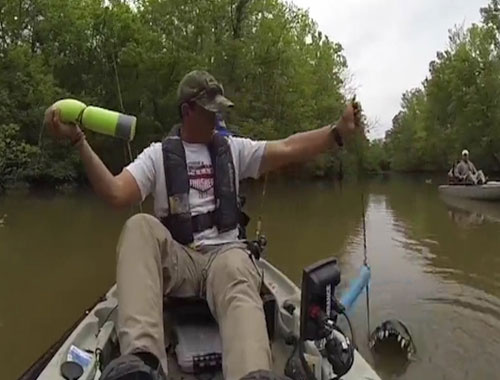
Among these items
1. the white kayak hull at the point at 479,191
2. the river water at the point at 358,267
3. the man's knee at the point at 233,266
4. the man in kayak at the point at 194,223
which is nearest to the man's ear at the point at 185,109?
the man in kayak at the point at 194,223

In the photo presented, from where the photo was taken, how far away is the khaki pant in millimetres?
2363

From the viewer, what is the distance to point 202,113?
3186 millimetres

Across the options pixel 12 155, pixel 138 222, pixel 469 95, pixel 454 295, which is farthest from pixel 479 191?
pixel 469 95

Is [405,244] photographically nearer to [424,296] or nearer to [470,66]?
[424,296]

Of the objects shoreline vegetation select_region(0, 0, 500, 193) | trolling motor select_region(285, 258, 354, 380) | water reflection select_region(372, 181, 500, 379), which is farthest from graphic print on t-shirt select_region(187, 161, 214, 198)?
shoreline vegetation select_region(0, 0, 500, 193)

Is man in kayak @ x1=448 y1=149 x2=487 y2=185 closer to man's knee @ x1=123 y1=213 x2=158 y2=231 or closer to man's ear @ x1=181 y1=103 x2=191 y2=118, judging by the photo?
man's ear @ x1=181 y1=103 x2=191 y2=118

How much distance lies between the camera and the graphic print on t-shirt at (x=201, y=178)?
125 inches

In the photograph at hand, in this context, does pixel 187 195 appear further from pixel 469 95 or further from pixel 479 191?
pixel 469 95

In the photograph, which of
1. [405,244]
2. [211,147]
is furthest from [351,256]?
[211,147]

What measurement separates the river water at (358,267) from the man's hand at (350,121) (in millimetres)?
2436

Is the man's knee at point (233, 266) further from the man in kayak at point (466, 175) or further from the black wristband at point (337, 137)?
the man in kayak at point (466, 175)

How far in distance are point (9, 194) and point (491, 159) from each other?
1105 inches

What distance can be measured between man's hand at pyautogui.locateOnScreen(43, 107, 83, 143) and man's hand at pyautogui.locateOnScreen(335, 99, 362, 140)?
3.92 feet

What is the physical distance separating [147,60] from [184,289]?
1067 inches
